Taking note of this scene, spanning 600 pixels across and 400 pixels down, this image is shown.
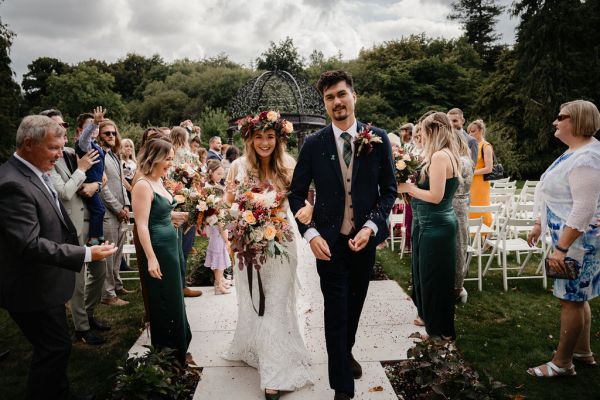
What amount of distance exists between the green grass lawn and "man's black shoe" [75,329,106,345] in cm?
410

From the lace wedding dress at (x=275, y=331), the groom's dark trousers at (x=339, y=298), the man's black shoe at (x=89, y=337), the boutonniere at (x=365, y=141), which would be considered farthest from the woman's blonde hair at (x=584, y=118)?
the man's black shoe at (x=89, y=337)

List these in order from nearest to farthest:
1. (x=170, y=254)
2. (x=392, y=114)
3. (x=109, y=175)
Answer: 1. (x=170, y=254)
2. (x=109, y=175)
3. (x=392, y=114)

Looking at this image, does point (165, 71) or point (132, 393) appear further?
point (165, 71)

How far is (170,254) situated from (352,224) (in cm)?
168

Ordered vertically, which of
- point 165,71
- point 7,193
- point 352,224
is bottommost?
point 352,224

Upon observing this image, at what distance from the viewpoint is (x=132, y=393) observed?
9.88ft

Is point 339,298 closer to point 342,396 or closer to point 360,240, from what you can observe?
point 360,240

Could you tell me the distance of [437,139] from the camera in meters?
4.09

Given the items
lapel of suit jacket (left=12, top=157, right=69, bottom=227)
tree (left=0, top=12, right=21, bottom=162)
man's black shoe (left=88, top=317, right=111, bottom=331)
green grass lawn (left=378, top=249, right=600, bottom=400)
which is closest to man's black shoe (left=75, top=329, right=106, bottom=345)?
man's black shoe (left=88, top=317, right=111, bottom=331)

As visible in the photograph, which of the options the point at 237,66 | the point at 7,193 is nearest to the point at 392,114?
the point at 237,66

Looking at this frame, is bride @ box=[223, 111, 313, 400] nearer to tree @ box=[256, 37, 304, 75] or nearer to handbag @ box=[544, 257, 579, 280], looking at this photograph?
handbag @ box=[544, 257, 579, 280]

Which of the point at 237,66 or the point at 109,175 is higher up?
the point at 237,66

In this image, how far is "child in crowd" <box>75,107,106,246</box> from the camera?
4.81 metres

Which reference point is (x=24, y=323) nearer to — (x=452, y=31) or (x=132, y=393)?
(x=132, y=393)
